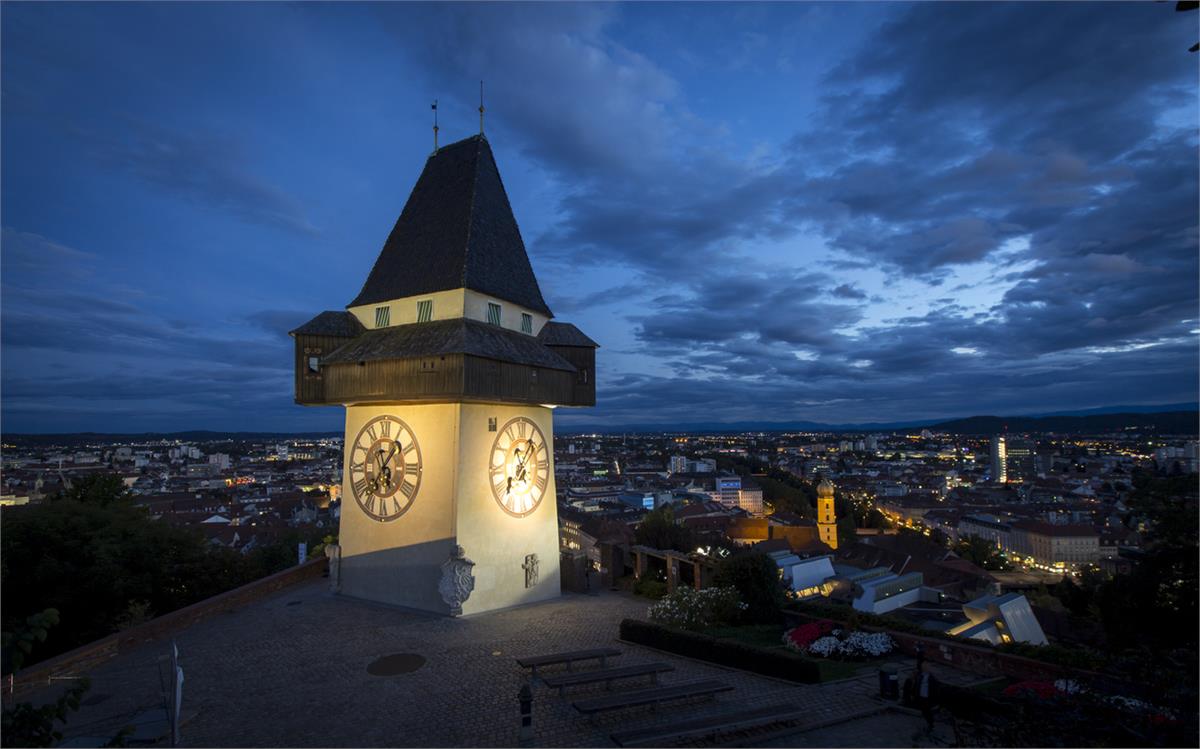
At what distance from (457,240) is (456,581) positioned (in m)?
9.74

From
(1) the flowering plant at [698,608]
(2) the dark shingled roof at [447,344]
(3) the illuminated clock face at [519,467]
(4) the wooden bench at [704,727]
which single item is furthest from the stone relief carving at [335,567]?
(4) the wooden bench at [704,727]

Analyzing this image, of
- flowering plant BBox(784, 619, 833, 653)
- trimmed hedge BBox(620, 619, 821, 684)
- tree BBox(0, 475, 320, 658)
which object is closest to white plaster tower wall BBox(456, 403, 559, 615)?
trimmed hedge BBox(620, 619, 821, 684)

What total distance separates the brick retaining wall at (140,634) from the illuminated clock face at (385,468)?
3955mm

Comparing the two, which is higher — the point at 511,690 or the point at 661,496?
the point at 511,690

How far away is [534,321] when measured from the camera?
68.3 ft

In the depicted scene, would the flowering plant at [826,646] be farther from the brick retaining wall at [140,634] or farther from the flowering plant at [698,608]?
the brick retaining wall at [140,634]

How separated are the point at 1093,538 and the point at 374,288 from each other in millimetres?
101619

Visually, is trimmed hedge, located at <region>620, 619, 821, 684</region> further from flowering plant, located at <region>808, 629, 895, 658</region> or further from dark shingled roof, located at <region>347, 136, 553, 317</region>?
dark shingled roof, located at <region>347, 136, 553, 317</region>

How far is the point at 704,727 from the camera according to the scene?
30.7 ft

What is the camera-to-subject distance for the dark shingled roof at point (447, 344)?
1664cm

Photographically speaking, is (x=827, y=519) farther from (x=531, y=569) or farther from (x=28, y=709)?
(x=28, y=709)

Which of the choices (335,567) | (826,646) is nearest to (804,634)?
(826,646)

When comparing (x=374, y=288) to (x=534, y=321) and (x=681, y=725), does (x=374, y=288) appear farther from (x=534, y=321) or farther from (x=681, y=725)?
(x=681, y=725)

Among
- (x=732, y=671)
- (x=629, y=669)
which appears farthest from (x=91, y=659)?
(x=732, y=671)
